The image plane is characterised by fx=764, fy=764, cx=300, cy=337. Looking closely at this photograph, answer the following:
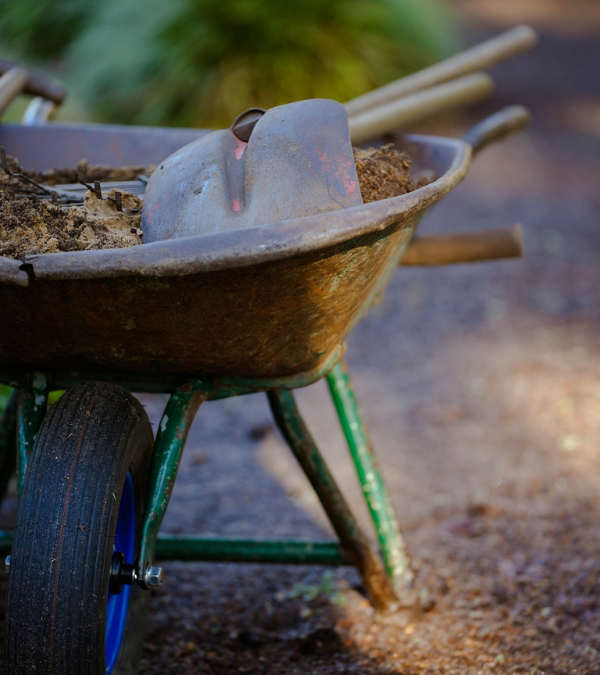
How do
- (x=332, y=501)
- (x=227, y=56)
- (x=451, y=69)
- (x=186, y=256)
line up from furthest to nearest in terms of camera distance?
(x=227, y=56) < (x=451, y=69) < (x=332, y=501) < (x=186, y=256)

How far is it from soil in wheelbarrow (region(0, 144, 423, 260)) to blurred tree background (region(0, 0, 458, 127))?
13.3ft

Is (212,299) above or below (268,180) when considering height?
below

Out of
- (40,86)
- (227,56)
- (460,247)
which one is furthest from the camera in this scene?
(227,56)

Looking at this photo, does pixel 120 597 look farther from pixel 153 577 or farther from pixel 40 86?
pixel 40 86

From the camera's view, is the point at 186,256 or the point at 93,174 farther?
the point at 93,174

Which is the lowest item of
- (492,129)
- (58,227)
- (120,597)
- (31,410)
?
(120,597)

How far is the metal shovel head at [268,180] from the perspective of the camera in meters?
1.21

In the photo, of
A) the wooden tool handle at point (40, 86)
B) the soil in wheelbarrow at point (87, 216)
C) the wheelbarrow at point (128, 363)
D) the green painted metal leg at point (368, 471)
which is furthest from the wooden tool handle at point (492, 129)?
the wooden tool handle at point (40, 86)

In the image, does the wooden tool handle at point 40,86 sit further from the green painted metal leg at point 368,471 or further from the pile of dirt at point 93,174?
the green painted metal leg at point 368,471

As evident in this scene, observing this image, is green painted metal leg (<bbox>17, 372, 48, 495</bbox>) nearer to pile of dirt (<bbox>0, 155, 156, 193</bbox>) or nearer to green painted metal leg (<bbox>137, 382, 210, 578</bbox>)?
green painted metal leg (<bbox>137, 382, 210, 578</bbox>)

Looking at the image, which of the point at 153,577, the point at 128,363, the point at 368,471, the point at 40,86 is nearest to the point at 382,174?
the point at 128,363

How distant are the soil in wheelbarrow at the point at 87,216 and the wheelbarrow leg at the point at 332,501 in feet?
1.43

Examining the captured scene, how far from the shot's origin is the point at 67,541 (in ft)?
3.54

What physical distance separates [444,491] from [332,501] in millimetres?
891
